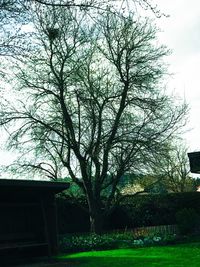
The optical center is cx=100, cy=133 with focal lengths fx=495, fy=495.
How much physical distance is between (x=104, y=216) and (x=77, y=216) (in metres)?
2.82

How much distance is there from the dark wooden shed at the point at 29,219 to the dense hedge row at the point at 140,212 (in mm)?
9226

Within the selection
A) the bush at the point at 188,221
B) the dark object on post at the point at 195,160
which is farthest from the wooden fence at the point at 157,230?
the dark object on post at the point at 195,160

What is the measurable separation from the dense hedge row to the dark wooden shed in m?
9.23

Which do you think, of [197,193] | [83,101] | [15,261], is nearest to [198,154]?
[15,261]

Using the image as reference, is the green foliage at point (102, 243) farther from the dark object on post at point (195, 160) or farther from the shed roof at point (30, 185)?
the dark object on post at point (195, 160)

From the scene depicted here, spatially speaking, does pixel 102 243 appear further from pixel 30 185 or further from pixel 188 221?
pixel 30 185

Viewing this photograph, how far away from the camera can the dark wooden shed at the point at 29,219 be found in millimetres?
18000

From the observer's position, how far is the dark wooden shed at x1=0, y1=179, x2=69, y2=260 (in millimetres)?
18000

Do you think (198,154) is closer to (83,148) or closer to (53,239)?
(53,239)

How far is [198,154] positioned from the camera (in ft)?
27.0


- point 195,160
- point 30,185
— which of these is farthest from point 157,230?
point 195,160

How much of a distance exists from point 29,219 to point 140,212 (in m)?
11.8

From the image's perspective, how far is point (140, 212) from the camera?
29891 millimetres

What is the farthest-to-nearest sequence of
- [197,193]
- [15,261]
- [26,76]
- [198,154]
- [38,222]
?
[197,193] < [26,76] < [38,222] < [15,261] < [198,154]
